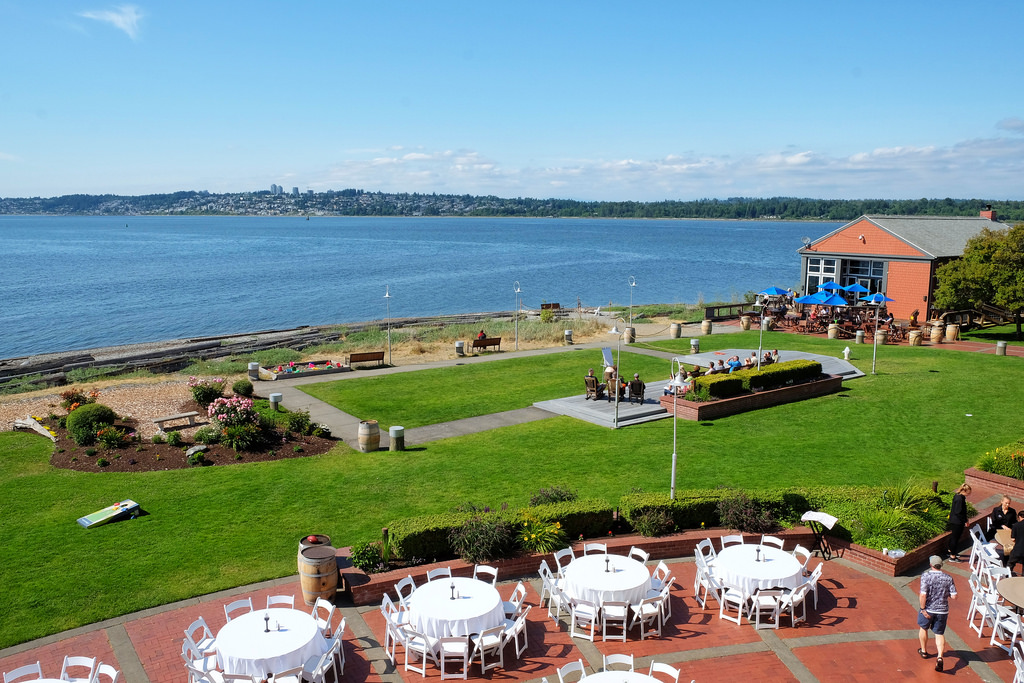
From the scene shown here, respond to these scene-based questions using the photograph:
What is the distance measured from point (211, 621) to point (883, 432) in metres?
18.4

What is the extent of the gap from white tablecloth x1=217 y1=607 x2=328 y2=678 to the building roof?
131 feet

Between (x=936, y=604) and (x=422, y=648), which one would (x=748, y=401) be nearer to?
(x=936, y=604)

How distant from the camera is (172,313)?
6519 centimetres

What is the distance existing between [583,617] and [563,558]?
185 cm

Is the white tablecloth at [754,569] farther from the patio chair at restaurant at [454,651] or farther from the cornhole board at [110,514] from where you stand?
the cornhole board at [110,514]

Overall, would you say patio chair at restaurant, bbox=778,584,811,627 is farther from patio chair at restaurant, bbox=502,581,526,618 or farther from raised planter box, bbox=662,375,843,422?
raised planter box, bbox=662,375,843,422

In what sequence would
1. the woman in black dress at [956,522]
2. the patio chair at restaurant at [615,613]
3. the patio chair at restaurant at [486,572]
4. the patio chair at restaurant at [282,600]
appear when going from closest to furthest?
the patio chair at restaurant at [615,613]
the patio chair at restaurant at [282,600]
the patio chair at restaurant at [486,572]
the woman in black dress at [956,522]

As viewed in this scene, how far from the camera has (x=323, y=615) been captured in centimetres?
1010

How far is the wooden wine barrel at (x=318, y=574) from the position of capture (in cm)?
1080

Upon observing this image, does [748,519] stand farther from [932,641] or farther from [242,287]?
[242,287]

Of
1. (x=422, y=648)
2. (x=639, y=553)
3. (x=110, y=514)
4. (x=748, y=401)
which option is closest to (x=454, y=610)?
(x=422, y=648)

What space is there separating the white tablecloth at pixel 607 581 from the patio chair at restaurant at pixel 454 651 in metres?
1.80

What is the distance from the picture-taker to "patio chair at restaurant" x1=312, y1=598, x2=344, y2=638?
31.2 feet

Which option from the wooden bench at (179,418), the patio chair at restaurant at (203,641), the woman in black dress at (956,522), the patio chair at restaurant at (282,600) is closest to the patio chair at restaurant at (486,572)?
the patio chair at restaurant at (282,600)
